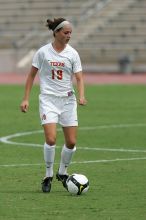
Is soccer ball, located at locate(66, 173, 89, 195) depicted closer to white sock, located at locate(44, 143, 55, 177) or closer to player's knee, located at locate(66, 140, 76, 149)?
white sock, located at locate(44, 143, 55, 177)

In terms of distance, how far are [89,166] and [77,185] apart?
2.78 m

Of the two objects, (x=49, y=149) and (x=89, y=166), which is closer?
(x=49, y=149)

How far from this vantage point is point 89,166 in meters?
13.4

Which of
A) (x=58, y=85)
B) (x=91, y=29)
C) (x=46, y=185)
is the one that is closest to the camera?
(x=46, y=185)

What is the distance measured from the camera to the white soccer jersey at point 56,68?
11.1 meters

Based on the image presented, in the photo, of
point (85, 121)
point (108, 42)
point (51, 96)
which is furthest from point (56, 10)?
point (51, 96)

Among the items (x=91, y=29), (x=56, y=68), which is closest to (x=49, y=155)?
(x=56, y=68)

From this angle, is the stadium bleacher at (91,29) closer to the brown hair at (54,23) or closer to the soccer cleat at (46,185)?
the brown hair at (54,23)

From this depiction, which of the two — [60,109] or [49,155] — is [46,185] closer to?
[49,155]

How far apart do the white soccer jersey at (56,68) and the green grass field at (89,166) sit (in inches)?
49.7

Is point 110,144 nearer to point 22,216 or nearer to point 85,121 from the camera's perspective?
point 85,121

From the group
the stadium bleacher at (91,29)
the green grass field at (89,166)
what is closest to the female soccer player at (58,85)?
the green grass field at (89,166)

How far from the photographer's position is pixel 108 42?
45.8m

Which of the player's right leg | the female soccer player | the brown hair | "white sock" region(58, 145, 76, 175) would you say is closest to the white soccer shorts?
the female soccer player
